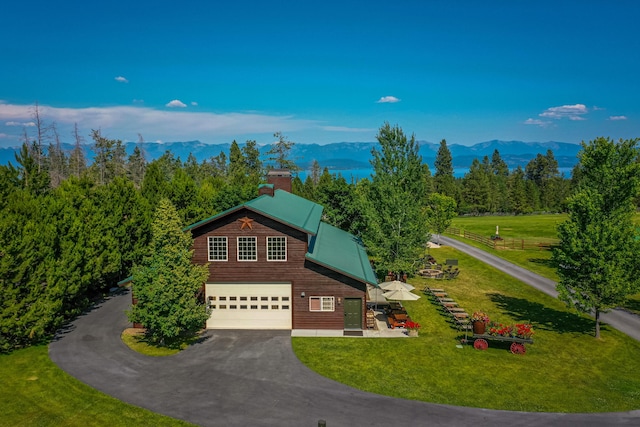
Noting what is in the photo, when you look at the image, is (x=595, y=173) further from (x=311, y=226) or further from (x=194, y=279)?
(x=194, y=279)

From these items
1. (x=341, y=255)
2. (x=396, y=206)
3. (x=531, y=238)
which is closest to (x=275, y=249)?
(x=341, y=255)

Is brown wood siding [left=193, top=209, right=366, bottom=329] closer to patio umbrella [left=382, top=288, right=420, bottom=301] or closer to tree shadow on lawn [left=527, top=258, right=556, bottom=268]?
patio umbrella [left=382, top=288, right=420, bottom=301]

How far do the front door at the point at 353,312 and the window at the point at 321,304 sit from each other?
926 millimetres

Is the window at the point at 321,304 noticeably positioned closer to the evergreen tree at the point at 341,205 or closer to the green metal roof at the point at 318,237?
the green metal roof at the point at 318,237

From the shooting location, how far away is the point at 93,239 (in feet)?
103

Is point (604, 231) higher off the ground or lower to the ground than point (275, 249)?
higher

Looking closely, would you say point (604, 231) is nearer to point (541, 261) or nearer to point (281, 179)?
point (541, 261)

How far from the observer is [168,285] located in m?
23.4

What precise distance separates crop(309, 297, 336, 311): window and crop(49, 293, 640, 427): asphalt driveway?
7.59ft

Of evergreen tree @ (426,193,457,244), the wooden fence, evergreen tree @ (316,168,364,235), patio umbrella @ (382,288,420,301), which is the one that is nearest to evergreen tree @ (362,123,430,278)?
patio umbrella @ (382,288,420,301)

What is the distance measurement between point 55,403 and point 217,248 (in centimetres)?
1170

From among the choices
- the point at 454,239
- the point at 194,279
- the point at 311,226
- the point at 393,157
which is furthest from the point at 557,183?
the point at 194,279

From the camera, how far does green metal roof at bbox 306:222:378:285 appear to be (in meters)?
26.5

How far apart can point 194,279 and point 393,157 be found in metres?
19.0
